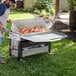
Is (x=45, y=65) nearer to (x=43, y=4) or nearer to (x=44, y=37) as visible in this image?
(x=44, y=37)

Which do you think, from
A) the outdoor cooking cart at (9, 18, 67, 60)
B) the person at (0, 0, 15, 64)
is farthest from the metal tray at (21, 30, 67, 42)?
the person at (0, 0, 15, 64)

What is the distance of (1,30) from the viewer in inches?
231

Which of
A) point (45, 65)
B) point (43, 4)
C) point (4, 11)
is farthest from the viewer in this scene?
point (43, 4)

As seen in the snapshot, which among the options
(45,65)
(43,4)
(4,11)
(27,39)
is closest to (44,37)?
(27,39)

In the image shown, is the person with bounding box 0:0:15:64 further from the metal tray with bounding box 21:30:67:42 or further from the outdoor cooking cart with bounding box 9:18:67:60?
the metal tray with bounding box 21:30:67:42

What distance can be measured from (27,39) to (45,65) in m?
0.67

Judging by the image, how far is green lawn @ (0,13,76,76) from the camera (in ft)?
18.1

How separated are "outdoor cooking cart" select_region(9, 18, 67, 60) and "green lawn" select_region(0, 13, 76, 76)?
0.59 feet

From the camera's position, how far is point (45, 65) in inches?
235

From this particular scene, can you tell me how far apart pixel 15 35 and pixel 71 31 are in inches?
128

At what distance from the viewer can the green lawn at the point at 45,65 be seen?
5521 millimetres

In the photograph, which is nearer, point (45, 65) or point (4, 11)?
point (4, 11)

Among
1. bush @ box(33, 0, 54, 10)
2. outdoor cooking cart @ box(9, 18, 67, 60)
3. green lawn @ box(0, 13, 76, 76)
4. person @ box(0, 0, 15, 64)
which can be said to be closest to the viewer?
green lawn @ box(0, 13, 76, 76)

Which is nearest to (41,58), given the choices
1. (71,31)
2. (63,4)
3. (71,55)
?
(71,55)
